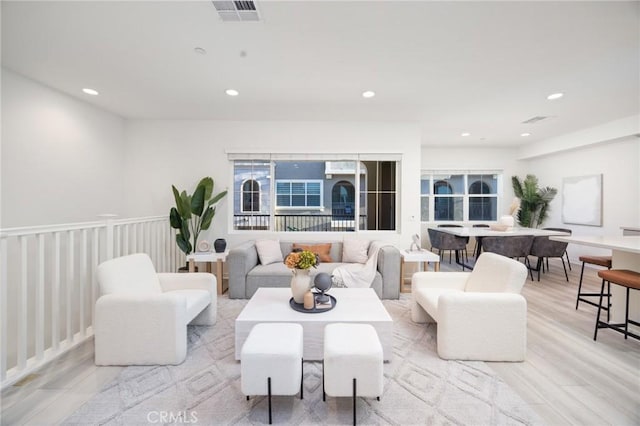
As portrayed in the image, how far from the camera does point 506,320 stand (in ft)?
7.00

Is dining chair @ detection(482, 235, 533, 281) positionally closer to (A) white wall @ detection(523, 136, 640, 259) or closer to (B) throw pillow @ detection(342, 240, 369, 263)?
(A) white wall @ detection(523, 136, 640, 259)

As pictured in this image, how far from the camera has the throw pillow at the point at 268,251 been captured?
3914 millimetres

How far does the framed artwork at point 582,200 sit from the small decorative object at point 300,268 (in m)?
6.36

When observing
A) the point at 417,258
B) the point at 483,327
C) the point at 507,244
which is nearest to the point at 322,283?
the point at 483,327

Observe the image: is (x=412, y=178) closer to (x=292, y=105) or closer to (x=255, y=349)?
(x=292, y=105)

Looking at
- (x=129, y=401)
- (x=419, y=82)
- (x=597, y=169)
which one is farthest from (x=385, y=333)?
(x=597, y=169)

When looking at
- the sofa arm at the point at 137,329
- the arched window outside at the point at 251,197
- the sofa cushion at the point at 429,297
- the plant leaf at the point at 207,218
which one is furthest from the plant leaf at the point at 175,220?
the sofa cushion at the point at 429,297

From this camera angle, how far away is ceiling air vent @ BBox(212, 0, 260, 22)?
1900 mm

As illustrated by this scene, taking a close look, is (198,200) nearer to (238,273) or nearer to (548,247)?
(238,273)

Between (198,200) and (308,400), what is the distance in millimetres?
3368

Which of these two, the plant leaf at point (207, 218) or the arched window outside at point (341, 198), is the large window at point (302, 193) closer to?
the arched window outside at point (341, 198)

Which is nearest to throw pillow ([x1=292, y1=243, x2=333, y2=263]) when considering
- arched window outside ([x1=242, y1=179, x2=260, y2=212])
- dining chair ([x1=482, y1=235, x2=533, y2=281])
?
arched window outside ([x1=242, y1=179, x2=260, y2=212])

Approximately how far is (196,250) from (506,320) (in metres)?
4.12

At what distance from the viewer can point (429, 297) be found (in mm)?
2568
